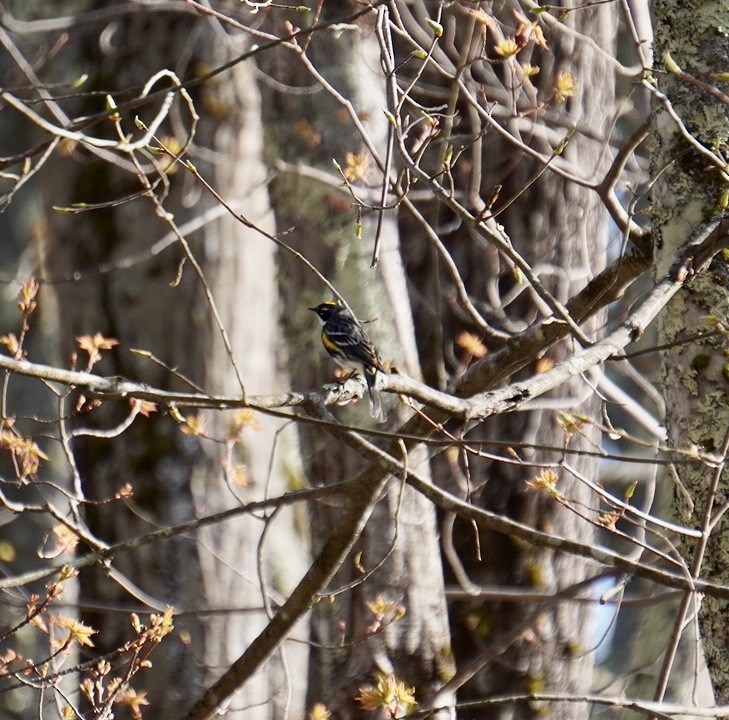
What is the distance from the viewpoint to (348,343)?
161 inches

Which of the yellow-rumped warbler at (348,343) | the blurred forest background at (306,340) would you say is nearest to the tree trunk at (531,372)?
the blurred forest background at (306,340)

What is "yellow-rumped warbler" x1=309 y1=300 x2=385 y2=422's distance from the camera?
12.3 feet

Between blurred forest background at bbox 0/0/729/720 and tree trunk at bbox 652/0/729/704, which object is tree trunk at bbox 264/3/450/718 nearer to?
blurred forest background at bbox 0/0/729/720

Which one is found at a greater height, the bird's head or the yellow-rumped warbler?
the bird's head

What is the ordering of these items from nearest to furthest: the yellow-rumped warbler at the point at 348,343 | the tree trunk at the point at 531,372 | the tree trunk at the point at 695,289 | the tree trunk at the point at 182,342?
the tree trunk at the point at 695,289 → the yellow-rumped warbler at the point at 348,343 → the tree trunk at the point at 182,342 → the tree trunk at the point at 531,372

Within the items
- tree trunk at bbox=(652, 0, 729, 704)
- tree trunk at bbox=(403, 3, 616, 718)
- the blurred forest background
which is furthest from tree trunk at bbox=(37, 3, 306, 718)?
tree trunk at bbox=(652, 0, 729, 704)

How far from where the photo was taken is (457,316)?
18.2 ft

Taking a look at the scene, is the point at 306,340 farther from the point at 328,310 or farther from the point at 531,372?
the point at 531,372

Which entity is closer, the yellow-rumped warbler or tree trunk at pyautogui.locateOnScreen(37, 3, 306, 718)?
the yellow-rumped warbler

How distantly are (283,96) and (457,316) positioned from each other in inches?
55.5

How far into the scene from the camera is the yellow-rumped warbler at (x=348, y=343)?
3762mm

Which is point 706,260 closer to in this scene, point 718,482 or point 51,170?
point 718,482

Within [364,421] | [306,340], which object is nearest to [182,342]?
[306,340]

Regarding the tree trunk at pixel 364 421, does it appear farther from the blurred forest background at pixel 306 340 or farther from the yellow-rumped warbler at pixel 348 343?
the yellow-rumped warbler at pixel 348 343
